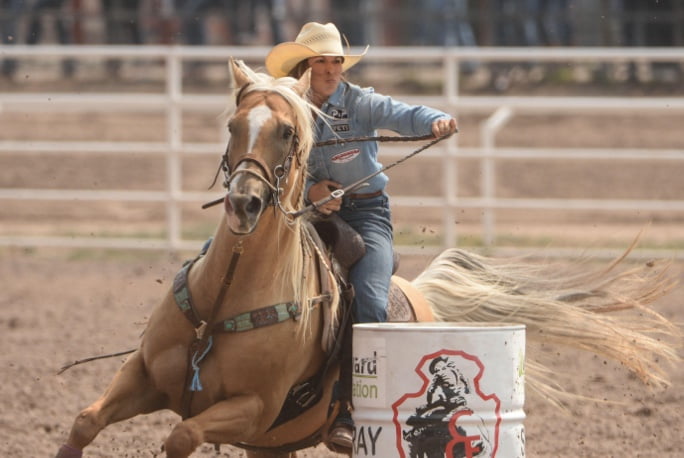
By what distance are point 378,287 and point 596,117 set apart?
13.7 metres

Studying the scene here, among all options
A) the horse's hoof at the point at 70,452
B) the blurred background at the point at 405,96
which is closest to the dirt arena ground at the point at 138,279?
the blurred background at the point at 405,96

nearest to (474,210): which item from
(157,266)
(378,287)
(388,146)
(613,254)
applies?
(388,146)

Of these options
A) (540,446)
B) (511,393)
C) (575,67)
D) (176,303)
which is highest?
(575,67)

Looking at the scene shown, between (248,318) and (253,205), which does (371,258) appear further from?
(253,205)

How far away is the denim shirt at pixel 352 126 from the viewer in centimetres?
449

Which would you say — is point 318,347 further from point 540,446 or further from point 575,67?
point 575,67

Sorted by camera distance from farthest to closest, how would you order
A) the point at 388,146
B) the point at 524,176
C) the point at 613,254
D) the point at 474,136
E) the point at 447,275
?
the point at 474,136, the point at 524,176, the point at 388,146, the point at 613,254, the point at 447,275

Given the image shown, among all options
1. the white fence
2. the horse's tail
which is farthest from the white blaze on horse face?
the white fence

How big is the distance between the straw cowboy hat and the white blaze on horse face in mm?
630

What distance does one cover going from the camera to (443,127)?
4344 millimetres

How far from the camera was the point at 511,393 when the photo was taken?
3930 millimetres

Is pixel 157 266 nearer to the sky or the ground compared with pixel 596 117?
nearer to the ground

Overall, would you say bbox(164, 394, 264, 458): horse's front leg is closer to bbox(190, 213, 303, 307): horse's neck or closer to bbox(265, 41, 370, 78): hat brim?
bbox(190, 213, 303, 307): horse's neck

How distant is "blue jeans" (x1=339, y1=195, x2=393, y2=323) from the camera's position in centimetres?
449
